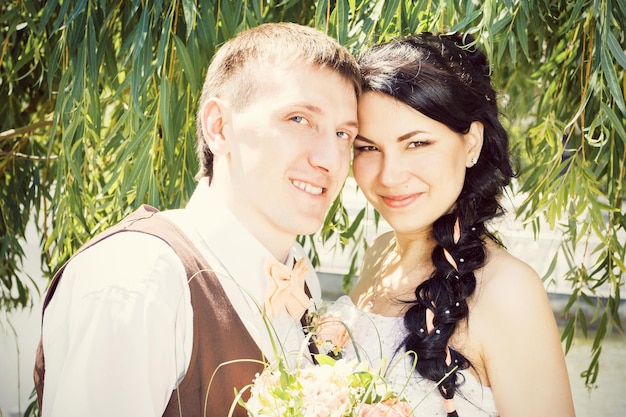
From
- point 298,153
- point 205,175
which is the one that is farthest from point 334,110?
point 205,175

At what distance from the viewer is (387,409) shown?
1.36 m

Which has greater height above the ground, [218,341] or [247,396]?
[218,341]

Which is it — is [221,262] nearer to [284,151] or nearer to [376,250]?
[284,151]

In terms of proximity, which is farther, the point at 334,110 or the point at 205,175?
the point at 205,175

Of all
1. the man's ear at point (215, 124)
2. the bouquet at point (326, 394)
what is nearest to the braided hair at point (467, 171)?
the man's ear at point (215, 124)

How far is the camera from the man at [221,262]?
4.76ft

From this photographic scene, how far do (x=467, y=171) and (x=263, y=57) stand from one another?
30.6 inches

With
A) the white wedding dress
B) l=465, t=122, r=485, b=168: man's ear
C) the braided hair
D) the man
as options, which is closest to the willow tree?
the braided hair

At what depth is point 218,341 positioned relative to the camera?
1.56 metres

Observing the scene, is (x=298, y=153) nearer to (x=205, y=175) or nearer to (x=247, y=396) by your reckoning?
(x=205, y=175)

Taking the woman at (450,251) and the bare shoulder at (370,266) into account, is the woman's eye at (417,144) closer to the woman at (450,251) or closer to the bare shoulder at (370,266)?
the woman at (450,251)

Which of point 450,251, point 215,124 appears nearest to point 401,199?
point 450,251

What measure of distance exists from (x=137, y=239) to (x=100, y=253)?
0.08 metres

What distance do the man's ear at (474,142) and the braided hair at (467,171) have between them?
0.02m
